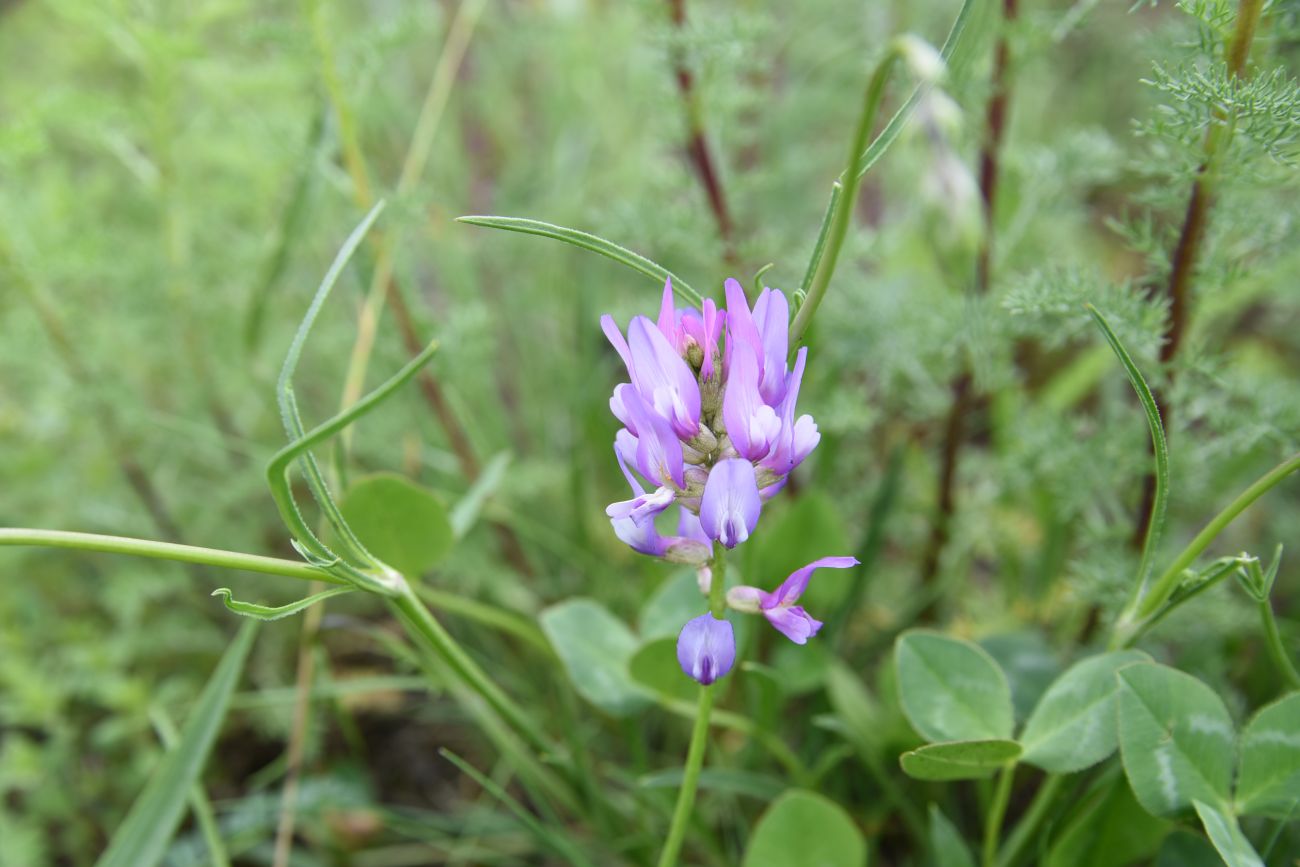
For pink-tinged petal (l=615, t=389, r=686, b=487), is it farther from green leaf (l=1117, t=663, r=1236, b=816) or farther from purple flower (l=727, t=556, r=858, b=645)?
green leaf (l=1117, t=663, r=1236, b=816)

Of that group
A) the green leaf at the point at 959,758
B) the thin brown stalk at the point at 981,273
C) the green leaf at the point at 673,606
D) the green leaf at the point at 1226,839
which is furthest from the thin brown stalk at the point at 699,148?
the green leaf at the point at 1226,839

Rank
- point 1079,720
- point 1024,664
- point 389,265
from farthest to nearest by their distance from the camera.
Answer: point 389,265, point 1024,664, point 1079,720

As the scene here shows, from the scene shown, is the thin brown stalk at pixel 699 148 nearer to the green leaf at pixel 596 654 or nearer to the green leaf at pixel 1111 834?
the green leaf at pixel 596 654

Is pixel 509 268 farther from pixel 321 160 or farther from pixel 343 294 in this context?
pixel 321 160

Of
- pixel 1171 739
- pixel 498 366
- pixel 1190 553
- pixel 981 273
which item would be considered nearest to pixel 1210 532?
pixel 1190 553

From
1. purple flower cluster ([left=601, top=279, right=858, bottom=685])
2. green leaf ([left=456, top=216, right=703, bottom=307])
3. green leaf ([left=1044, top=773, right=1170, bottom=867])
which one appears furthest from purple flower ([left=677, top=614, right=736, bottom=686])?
green leaf ([left=1044, top=773, right=1170, bottom=867])

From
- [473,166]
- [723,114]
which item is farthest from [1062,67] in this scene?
[723,114]

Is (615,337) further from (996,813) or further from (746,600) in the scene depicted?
(996,813)
